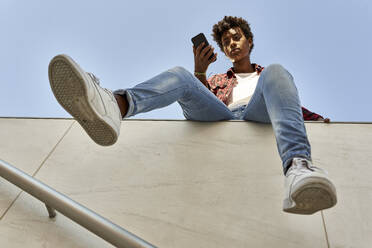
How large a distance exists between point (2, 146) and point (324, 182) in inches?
45.5

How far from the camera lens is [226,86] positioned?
169cm

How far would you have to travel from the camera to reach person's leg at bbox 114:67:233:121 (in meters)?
1.06

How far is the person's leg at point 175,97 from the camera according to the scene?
106 cm

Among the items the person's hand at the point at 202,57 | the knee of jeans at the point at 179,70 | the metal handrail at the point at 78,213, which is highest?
the knee of jeans at the point at 179,70

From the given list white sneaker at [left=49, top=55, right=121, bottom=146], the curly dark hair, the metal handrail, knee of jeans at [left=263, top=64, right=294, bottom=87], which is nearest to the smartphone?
knee of jeans at [left=263, top=64, right=294, bottom=87]

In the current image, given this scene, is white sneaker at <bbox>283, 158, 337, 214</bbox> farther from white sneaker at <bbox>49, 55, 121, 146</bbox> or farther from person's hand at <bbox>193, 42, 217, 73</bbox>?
person's hand at <bbox>193, 42, 217, 73</bbox>

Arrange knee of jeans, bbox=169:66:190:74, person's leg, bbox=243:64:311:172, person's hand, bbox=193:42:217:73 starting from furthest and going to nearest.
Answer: person's hand, bbox=193:42:217:73, knee of jeans, bbox=169:66:190:74, person's leg, bbox=243:64:311:172

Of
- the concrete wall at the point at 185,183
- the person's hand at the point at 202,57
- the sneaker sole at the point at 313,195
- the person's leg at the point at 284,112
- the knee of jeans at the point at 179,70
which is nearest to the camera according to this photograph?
Result: the sneaker sole at the point at 313,195

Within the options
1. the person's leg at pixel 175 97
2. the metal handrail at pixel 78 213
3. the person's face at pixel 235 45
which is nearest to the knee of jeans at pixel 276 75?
the person's leg at pixel 175 97

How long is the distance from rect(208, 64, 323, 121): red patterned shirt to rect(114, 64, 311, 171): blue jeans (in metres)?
0.16

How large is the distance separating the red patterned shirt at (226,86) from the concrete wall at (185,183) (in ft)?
0.33

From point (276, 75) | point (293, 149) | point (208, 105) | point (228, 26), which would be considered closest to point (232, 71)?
point (228, 26)

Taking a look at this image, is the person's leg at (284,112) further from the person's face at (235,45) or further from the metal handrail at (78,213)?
the person's face at (235,45)

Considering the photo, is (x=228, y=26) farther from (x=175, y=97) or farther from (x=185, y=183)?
(x=185, y=183)
